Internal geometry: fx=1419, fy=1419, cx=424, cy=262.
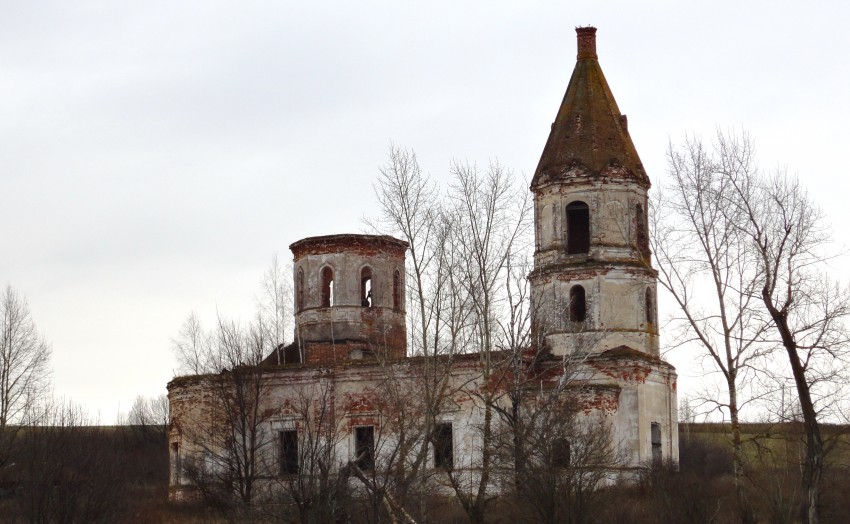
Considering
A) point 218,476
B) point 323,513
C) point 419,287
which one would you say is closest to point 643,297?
point 419,287

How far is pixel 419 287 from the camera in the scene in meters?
32.8

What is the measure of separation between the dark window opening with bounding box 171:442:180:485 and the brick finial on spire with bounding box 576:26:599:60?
15.2 m

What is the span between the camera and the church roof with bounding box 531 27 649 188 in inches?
1422

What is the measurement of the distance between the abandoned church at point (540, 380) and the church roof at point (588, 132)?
37 millimetres

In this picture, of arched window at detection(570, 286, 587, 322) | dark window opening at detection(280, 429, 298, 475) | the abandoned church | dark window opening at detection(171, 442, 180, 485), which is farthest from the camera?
dark window opening at detection(171, 442, 180, 485)

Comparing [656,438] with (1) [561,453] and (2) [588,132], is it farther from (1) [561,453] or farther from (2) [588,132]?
(2) [588,132]

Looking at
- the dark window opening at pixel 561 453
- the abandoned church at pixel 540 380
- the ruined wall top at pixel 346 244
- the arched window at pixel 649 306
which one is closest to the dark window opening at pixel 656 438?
the abandoned church at pixel 540 380

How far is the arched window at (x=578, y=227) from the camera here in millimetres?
36281

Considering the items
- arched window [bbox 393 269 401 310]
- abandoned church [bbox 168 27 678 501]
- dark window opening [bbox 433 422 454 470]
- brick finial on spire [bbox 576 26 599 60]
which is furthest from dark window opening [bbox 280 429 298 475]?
brick finial on spire [bbox 576 26 599 60]

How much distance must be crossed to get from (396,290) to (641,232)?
8.15 meters

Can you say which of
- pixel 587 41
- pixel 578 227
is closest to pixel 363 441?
pixel 578 227

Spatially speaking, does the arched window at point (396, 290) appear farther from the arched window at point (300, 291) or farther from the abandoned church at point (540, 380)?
the arched window at point (300, 291)

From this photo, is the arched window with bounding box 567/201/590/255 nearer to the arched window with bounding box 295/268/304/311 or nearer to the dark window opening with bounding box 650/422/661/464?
the dark window opening with bounding box 650/422/661/464

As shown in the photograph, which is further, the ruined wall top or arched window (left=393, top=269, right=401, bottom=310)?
arched window (left=393, top=269, right=401, bottom=310)
